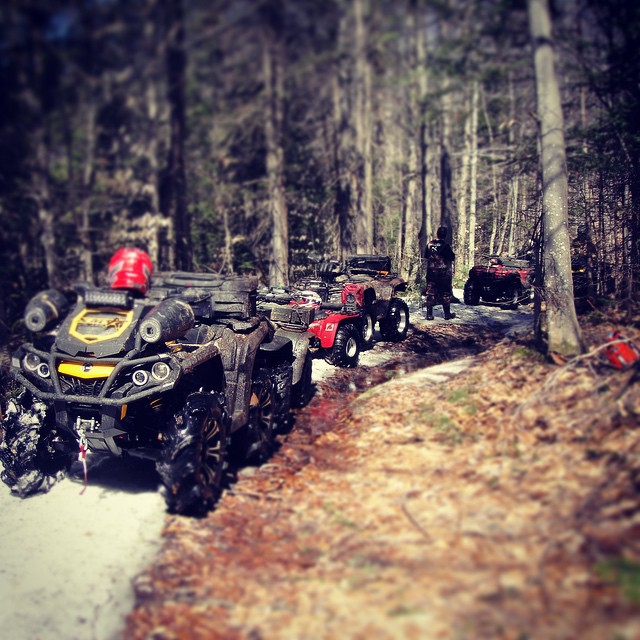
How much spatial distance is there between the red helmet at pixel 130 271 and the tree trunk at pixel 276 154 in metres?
8.01

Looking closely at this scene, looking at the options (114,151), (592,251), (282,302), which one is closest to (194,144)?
(114,151)

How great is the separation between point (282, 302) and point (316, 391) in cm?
164

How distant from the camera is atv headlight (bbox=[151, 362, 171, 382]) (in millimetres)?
5730

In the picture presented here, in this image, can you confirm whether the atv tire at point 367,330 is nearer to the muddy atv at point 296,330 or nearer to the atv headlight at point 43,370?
the muddy atv at point 296,330

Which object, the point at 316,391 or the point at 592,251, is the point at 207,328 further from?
the point at 592,251

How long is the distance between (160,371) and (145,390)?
235 millimetres

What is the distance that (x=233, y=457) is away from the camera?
276 inches

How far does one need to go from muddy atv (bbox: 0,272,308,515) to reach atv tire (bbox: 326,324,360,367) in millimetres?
2704

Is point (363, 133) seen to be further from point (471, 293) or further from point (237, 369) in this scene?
point (237, 369)

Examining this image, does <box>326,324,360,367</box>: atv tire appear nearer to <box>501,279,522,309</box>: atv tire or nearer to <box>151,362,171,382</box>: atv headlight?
<box>501,279,522,309</box>: atv tire

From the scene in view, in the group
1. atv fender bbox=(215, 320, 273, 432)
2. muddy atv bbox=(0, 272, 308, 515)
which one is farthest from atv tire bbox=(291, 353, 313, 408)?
atv fender bbox=(215, 320, 273, 432)

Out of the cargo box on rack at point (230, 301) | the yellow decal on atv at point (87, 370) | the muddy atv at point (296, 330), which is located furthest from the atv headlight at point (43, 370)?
the muddy atv at point (296, 330)

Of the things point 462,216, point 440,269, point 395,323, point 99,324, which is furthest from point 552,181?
point 99,324

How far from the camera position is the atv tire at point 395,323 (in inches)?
475
